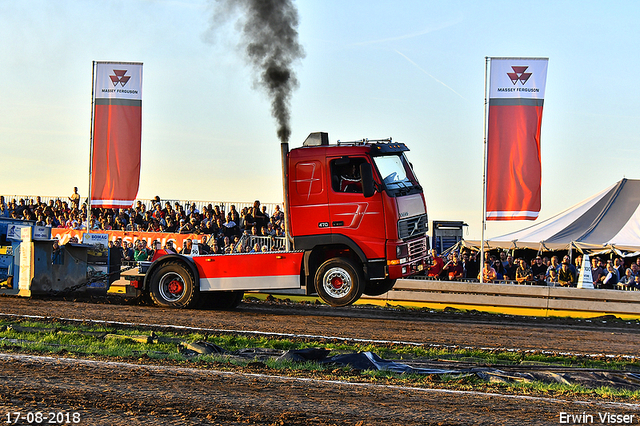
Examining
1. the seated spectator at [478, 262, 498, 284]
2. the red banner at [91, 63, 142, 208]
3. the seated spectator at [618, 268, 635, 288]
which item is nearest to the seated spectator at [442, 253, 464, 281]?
the seated spectator at [478, 262, 498, 284]

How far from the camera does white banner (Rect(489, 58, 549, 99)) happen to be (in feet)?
56.5

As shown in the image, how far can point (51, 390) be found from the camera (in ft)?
19.0

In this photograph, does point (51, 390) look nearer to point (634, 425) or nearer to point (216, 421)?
point (216, 421)

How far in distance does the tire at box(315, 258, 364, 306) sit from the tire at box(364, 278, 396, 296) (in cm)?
72

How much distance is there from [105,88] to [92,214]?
18.9 ft

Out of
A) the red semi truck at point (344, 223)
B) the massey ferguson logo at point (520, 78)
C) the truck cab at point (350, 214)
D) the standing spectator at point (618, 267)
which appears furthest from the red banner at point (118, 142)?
the standing spectator at point (618, 267)

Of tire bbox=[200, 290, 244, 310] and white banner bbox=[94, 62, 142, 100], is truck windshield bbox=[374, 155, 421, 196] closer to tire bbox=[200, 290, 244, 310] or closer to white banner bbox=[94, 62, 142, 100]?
tire bbox=[200, 290, 244, 310]

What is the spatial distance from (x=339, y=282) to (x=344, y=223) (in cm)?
114

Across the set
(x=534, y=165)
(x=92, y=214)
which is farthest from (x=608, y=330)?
(x=92, y=214)

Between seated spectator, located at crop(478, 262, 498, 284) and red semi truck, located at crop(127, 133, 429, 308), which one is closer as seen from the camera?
red semi truck, located at crop(127, 133, 429, 308)

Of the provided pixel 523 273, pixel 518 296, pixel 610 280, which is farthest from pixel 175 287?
pixel 610 280

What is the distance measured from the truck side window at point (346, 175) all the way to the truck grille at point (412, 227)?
104cm

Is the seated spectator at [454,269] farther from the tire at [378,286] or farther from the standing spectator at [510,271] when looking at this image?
the tire at [378,286]

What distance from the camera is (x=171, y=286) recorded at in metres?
14.1
